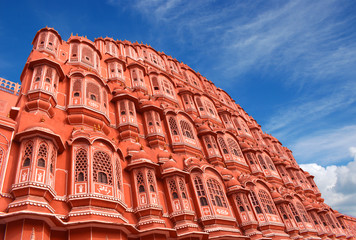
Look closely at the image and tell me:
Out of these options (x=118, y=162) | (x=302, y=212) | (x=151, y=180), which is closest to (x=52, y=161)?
(x=118, y=162)

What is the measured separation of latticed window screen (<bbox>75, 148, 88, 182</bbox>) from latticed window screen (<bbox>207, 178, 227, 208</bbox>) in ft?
27.9

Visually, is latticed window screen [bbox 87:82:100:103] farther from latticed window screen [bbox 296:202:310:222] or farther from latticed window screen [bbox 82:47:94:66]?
latticed window screen [bbox 296:202:310:222]

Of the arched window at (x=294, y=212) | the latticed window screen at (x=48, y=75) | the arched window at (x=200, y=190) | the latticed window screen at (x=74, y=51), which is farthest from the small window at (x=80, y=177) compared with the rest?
the arched window at (x=294, y=212)

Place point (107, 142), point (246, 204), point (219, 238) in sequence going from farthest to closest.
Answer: point (246, 204) < point (219, 238) < point (107, 142)

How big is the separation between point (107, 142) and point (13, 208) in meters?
5.33

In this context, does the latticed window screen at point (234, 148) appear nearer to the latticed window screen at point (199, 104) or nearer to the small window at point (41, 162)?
the latticed window screen at point (199, 104)

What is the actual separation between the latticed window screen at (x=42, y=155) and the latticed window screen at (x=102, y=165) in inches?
92.1

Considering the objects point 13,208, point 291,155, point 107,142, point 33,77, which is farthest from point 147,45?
point 291,155

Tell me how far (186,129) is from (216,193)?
6.73 metres

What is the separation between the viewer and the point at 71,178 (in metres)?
11.9

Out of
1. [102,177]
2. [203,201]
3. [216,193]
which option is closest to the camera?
[102,177]

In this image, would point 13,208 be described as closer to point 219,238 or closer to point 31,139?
point 31,139

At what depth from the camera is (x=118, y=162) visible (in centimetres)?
1434

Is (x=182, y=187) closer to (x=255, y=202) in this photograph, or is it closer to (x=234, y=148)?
(x=255, y=202)
